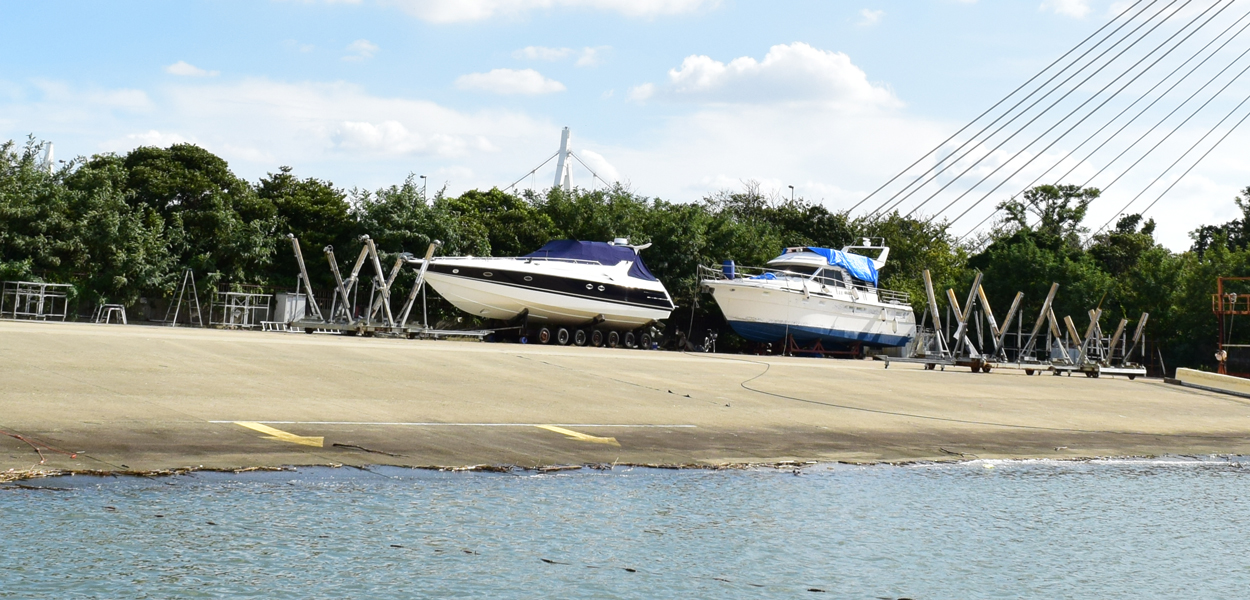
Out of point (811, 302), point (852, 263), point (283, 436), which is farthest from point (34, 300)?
point (283, 436)

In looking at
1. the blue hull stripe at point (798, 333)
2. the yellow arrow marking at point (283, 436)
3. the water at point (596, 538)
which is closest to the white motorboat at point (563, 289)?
the blue hull stripe at point (798, 333)

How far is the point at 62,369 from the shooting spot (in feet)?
39.7

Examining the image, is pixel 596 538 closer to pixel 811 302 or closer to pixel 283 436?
pixel 283 436

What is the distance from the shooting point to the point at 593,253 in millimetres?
35062

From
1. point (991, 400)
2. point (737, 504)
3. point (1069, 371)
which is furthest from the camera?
point (1069, 371)

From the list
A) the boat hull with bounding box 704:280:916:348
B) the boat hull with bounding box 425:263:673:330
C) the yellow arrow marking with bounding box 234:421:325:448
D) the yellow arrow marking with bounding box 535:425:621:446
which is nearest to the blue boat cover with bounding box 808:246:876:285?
the boat hull with bounding box 704:280:916:348

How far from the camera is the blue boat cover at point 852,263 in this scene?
131ft

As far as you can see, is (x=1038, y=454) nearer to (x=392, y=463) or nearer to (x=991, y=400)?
(x=991, y=400)

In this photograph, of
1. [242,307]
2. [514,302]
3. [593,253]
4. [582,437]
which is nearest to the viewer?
[582,437]

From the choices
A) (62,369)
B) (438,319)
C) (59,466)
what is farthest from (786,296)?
(59,466)

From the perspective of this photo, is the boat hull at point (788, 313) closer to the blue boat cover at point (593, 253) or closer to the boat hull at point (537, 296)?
the blue boat cover at point (593, 253)

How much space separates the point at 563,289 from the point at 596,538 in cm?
2569

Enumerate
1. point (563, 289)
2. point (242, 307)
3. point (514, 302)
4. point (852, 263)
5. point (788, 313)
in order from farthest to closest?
1. point (852, 263)
2. point (788, 313)
3. point (242, 307)
4. point (563, 289)
5. point (514, 302)

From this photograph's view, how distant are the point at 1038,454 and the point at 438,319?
2891 cm
